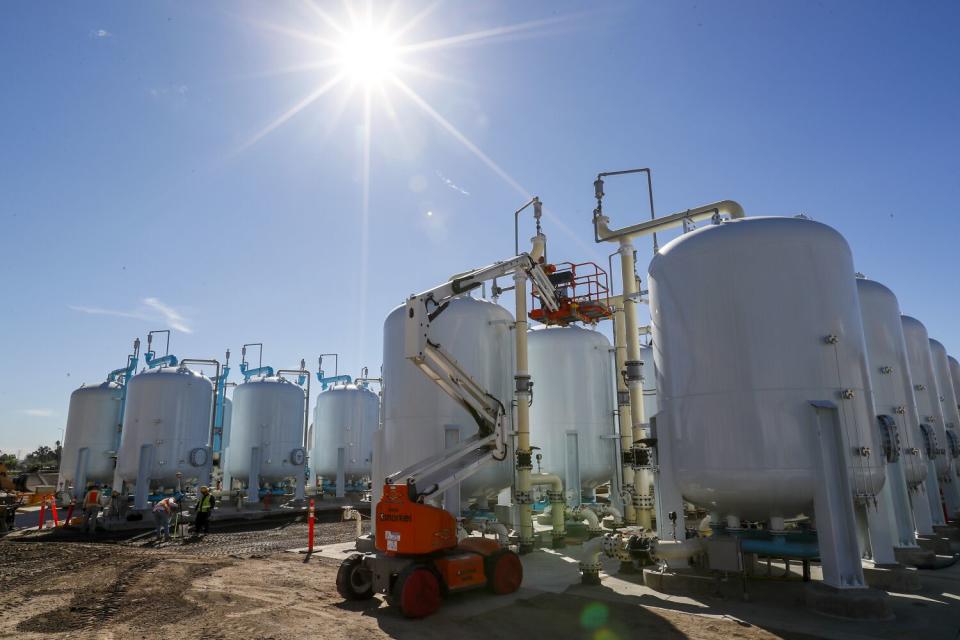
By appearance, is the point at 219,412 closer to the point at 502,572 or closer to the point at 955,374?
the point at 502,572

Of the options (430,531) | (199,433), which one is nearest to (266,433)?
(199,433)

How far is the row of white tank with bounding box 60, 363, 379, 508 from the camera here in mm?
20812

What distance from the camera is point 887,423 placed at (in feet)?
27.2

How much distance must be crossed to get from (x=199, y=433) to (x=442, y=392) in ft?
45.1

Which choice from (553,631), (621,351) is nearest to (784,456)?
(553,631)

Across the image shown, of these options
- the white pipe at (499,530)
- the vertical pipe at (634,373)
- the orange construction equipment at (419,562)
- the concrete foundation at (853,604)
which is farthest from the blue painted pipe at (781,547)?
the white pipe at (499,530)

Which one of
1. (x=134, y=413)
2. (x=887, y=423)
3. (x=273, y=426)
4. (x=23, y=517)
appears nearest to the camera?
(x=887, y=423)

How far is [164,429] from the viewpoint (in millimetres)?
20922

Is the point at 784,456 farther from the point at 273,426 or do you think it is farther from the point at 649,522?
the point at 273,426

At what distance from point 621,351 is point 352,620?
8.35 m

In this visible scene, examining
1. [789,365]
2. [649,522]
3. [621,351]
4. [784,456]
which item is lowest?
[649,522]

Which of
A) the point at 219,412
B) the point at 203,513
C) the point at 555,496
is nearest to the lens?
the point at 555,496

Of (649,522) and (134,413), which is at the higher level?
(134,413)

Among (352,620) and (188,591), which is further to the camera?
(188,591)
